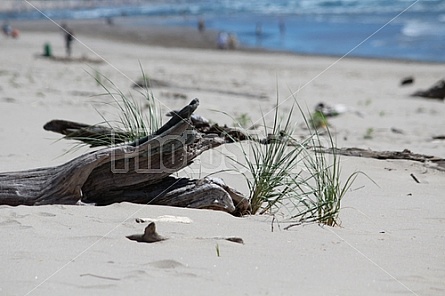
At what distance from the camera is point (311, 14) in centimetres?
5981

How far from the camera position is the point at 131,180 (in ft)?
13.8

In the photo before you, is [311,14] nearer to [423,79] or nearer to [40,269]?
[423,79]

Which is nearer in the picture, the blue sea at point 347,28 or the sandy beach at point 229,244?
the sandy beach at point 229,244

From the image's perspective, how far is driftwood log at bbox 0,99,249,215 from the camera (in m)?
4.07

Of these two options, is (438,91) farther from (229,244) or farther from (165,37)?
(165,37)

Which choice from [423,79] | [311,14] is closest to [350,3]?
[311,14]

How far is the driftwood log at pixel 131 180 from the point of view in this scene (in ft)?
13.4

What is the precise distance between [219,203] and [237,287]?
1164mm

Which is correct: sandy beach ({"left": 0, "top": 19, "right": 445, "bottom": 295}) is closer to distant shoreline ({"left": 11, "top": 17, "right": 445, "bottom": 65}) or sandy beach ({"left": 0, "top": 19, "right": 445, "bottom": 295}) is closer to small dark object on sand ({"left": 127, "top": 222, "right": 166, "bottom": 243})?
small dark object on sand ({"left": 127, "top": 222, "right": 166, "bottom": 243})

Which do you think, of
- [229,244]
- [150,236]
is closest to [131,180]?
[150,236]

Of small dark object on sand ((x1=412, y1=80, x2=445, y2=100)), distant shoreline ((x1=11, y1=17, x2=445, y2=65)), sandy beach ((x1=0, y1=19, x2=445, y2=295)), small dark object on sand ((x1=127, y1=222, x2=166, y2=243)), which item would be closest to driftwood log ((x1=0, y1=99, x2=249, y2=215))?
sandy beach ((x1=0, y1=19, x2=445, y2=295))

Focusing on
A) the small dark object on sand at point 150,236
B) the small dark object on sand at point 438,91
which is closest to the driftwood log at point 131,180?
the small dark object on sand at point 150,236

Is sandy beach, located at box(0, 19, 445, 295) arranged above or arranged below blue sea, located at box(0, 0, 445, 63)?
below

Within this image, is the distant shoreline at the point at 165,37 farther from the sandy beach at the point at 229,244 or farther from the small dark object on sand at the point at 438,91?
the sandy beach at the point at 229,244
